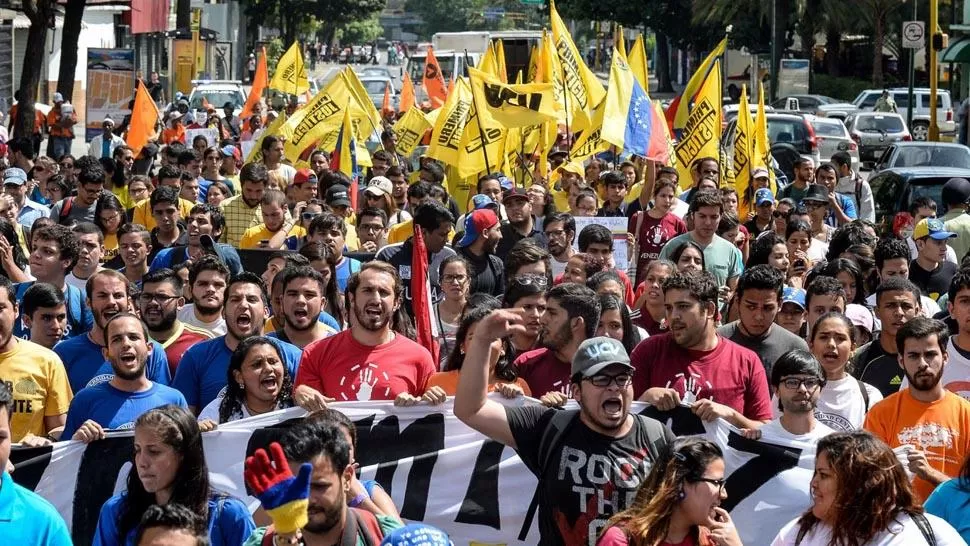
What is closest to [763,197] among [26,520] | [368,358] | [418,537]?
[368,358]

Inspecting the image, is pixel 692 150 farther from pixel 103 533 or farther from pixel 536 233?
pixel 103 533

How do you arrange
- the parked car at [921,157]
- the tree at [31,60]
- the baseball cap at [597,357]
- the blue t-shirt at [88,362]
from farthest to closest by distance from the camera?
the tree at [31,60] < the parked car at [921,157] < the blue t-shirt at [88,362] < the baseball cap at [597,357]

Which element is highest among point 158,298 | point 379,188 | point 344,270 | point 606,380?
point 379,188

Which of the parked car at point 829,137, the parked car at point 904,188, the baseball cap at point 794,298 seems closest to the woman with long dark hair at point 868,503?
the baseball cap at point 794,298

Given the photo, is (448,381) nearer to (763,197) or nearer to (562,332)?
(562,332)

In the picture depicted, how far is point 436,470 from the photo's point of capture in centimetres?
683

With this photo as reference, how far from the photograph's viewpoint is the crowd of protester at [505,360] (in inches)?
200

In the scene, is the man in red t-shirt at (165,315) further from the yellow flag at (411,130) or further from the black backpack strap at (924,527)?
the yellow flag at (411,130)

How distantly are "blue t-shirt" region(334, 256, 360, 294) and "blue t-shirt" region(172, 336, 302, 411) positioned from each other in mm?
2471

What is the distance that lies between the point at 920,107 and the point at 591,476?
38.7 m

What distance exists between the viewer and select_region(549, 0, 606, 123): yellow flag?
50.4 feet

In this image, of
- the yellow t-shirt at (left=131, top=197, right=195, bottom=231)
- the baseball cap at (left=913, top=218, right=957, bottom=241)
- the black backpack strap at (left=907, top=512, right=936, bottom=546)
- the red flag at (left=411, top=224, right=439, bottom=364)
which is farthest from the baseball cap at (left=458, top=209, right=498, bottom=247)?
the black backpack strap at (left=907, top=512, right=936, bottom=546)

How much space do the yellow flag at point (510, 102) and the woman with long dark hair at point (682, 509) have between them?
9.36m

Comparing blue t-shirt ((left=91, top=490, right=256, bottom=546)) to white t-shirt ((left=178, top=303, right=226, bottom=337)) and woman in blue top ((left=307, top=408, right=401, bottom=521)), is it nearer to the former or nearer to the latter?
woman in blue top ((left=307, top=408, right=401, bottom=521))
